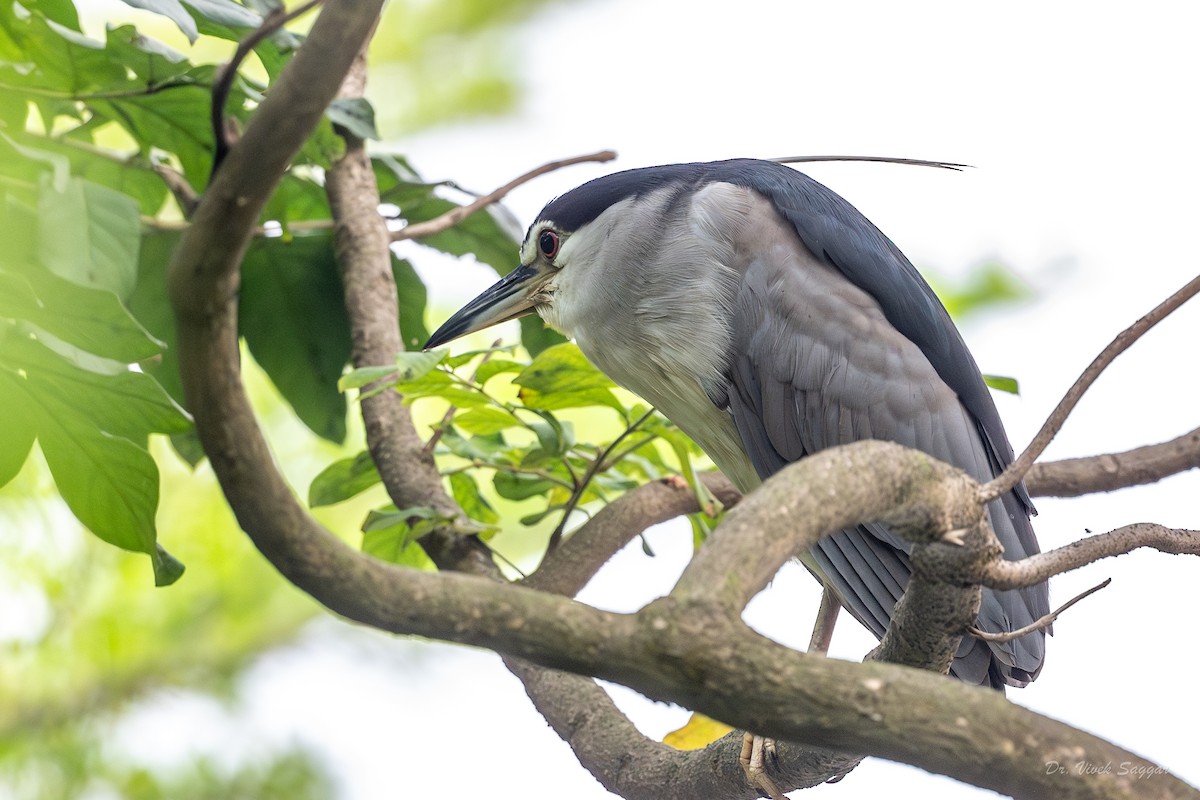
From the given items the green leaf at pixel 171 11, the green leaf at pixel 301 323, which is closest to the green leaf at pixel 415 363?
the green leaf at pixel 171 11

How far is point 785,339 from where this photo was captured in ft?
6.52

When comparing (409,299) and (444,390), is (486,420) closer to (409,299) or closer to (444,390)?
(444,390)

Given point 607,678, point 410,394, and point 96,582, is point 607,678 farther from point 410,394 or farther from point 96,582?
point 96,582

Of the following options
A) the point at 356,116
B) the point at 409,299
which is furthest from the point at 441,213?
the point at 356,116

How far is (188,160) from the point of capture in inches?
67.6

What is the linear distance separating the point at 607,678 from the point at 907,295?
142 cm

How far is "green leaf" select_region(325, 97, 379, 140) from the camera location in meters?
1.74

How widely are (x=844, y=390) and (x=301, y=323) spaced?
1008 millimetres

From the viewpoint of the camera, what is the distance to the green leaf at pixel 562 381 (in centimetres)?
173

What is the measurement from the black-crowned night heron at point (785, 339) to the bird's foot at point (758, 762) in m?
0.46

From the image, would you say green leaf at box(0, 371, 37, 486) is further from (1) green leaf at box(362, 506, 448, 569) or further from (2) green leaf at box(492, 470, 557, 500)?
(2) green leaf at box(492, 470, 557, 500)

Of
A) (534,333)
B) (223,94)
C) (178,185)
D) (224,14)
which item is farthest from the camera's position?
(534,333)

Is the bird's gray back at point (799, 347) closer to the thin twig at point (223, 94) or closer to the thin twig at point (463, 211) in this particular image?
the thin twig at point (463, 211)

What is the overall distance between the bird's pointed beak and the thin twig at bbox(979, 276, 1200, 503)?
1.34 m
